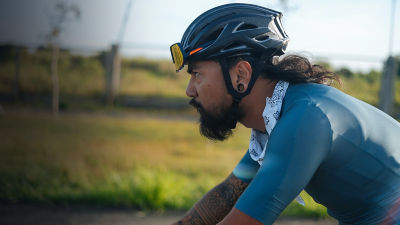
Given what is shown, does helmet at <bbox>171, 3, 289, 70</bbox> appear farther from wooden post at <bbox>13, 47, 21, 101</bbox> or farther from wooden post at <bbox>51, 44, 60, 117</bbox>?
wooden post at <bbox>13, 47, 21, 101</bbox>

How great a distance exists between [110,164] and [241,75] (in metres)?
4.15

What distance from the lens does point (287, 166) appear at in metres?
1.30

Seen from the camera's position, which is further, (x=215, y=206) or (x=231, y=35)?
(x=215, y=206)

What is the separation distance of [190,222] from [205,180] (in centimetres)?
310

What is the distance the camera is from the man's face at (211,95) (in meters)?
1.74

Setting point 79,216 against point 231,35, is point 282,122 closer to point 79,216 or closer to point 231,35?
point 231,35

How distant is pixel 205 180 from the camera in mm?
5191

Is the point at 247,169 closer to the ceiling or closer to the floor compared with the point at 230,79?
closer to the floor

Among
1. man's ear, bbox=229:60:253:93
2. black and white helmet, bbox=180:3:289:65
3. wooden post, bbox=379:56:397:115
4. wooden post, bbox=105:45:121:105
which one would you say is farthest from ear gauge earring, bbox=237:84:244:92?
wooden post, bbox=105:45:121:105

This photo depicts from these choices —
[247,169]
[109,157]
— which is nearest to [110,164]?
[109,157]

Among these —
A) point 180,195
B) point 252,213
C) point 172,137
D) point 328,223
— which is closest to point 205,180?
point 180,195

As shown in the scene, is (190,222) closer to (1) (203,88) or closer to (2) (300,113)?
(1) (203,88)

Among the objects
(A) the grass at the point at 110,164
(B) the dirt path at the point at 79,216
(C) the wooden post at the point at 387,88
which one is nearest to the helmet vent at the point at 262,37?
(B) the dirt path at the point at 79,216

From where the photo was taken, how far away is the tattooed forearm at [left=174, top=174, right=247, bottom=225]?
Result: 2119 mm
